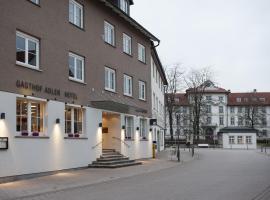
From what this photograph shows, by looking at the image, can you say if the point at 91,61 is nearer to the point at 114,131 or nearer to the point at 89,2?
the point at 89,2

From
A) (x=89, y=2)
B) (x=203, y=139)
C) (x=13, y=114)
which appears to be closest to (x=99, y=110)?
(x=89, y=2)

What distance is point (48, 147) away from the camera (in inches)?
787

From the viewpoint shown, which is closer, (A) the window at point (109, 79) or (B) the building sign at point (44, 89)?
(B) the building sign at point (44, 89)

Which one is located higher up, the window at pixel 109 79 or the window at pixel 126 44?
the window at pixel 126 44

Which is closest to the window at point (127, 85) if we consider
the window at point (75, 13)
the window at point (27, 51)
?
the window at point (75, 13)

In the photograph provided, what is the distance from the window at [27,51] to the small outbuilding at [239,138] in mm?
59071

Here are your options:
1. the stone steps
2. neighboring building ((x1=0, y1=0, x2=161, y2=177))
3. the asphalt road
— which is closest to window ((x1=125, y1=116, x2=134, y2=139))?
neighboring building ((x1=0, y1=0, x2=161, y2=177))

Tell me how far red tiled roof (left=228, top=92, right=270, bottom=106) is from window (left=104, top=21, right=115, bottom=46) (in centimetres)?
8784

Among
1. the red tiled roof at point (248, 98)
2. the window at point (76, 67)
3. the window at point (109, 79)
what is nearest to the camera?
the window at point (76, 67)

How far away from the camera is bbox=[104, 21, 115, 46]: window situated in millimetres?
27125

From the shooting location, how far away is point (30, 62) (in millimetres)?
19078

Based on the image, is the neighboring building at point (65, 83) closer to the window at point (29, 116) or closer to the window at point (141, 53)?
the window at point (29, 116)

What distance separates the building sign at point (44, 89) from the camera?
18.2 meters

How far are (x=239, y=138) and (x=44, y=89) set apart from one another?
58.9 metres
